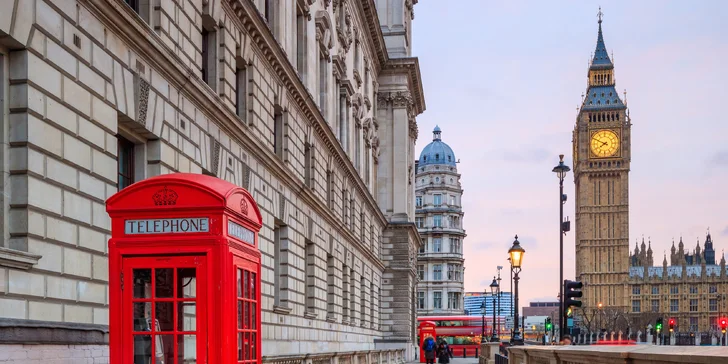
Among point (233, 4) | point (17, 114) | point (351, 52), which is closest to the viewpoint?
point (17, 114)

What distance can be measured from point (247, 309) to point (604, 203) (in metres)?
195

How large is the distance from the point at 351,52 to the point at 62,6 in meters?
34.1

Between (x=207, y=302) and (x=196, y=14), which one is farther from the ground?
(x=196, y=14)

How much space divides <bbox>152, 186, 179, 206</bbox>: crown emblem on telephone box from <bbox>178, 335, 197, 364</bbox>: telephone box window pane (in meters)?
1.17

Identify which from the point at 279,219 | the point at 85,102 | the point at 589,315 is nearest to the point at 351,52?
the point at 279,219

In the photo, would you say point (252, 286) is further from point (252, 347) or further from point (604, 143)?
point (604, 143)

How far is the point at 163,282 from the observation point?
28.5 feet

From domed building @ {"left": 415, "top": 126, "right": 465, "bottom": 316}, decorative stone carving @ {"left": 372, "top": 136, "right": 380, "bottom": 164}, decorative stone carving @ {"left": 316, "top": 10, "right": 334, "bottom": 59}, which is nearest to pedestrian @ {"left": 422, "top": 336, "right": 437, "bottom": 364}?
decorative stone carving @ {"left": 372, "top": 136, "right": 380, "bottom": 164}

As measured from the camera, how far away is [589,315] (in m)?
190

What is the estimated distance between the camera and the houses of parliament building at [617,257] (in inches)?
7603

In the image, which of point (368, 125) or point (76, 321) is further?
point (368, 125)

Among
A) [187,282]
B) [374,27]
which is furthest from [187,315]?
[374,27]

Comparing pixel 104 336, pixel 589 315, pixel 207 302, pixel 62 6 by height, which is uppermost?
pixel 62 6

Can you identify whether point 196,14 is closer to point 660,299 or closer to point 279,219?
point 279,219
